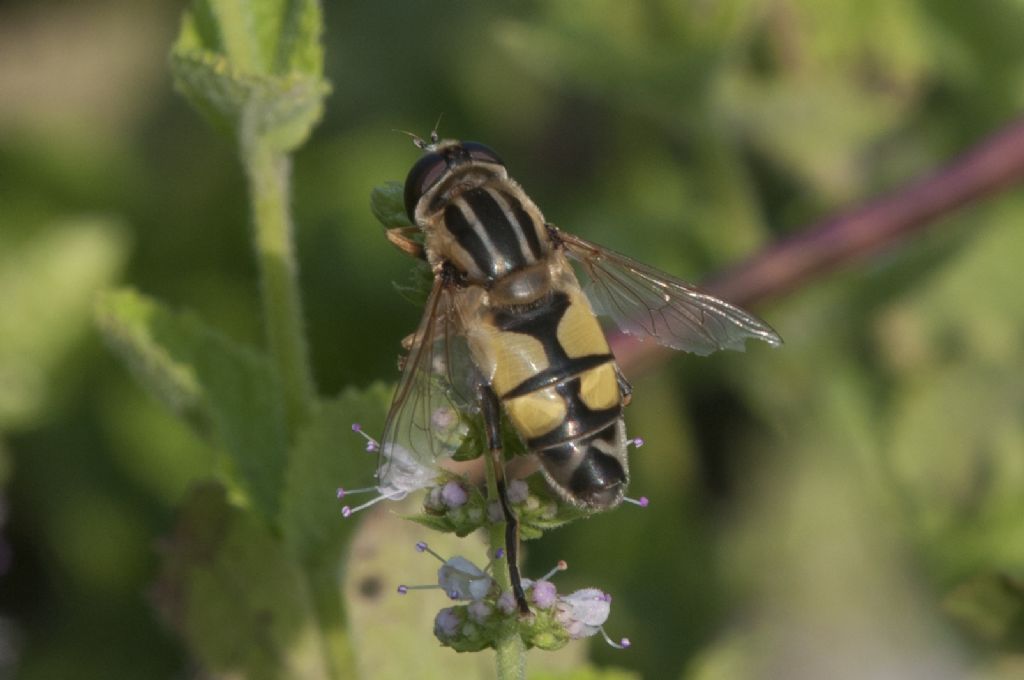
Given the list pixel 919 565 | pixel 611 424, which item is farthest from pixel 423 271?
pixel 919 565

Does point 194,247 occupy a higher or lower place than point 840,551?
higher

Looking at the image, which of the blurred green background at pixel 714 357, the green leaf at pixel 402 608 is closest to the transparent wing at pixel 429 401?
the green leaf at pixel 402 608

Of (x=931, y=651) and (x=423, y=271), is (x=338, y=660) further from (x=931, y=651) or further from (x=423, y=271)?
(x=931, y=651)

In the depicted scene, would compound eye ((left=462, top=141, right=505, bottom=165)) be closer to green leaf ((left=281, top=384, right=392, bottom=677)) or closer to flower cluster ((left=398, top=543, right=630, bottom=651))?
green leaf ((left=281, top=384, right=392, bottom=677))

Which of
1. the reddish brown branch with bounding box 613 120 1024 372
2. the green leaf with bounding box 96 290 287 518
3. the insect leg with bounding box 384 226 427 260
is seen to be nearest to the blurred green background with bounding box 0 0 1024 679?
the reddish brown branch with bounding box 613 120 1024 372

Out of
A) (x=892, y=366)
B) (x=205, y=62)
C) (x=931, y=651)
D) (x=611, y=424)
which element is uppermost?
(x=205, y=62)

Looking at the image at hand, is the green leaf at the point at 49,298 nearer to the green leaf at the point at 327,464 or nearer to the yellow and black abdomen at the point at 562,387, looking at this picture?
the green leaf at the point at 327,464

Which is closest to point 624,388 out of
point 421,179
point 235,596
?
point 421,179
